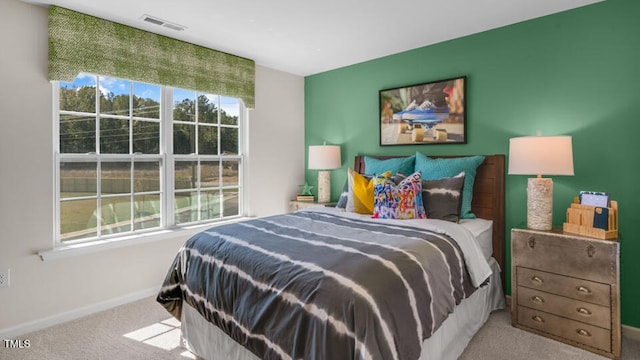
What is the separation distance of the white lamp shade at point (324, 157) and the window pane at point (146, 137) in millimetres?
1678

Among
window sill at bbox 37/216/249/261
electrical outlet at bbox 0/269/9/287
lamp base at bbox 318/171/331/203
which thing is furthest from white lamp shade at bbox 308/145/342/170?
electrical outlet at bbox 0/269/9/287

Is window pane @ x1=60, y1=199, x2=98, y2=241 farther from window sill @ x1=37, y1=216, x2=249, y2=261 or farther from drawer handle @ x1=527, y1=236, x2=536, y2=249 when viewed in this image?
drawer handle @ x1=527, y1=236, x2=536, y2=249

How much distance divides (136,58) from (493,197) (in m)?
3.40

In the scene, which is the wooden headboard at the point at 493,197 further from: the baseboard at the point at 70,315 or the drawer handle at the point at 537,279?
the baseboard at the point at 70,315

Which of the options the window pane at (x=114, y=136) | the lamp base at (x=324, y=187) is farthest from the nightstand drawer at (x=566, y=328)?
the window pane at (x=114, y=136)

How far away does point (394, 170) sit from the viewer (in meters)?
3.24

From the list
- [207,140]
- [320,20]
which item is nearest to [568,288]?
[320,20]

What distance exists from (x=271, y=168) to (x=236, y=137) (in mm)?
590

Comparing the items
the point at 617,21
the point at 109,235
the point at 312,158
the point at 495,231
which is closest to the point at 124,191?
the point at 109,235

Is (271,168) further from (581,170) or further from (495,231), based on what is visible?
(581,170)

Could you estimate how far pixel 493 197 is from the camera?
113 inches

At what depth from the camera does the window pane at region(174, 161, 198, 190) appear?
3.37 metres

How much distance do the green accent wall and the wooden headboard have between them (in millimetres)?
78

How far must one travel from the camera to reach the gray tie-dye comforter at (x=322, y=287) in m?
1.34
